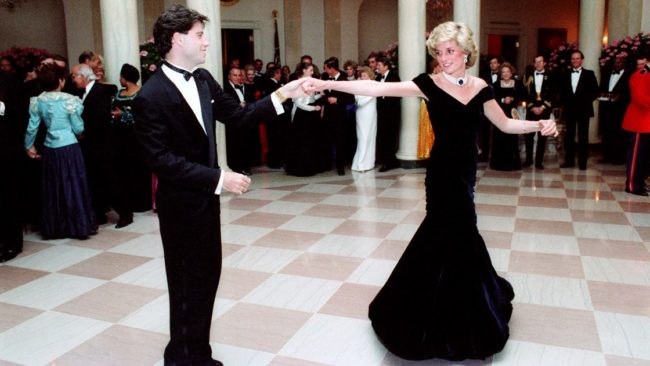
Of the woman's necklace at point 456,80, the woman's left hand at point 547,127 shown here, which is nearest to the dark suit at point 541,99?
the woman's left hand at point 547,127

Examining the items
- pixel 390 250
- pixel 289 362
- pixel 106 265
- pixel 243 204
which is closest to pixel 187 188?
pixel 289 362

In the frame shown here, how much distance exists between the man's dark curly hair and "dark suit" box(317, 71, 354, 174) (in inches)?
246

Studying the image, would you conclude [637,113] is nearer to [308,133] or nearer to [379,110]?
[379,110]

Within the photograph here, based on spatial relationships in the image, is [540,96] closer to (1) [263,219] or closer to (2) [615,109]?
(2) [615,109]

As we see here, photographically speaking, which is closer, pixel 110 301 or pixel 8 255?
pixel 110 301

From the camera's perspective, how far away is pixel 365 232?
216 inches

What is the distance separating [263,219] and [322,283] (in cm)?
207

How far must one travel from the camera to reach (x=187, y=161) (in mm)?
2396

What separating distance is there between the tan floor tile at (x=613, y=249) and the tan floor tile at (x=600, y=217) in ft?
2.36

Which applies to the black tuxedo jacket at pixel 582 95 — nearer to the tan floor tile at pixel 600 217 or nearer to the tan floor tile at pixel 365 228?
the tan floor tile at pixel 600 217

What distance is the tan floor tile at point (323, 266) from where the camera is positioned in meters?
4.35

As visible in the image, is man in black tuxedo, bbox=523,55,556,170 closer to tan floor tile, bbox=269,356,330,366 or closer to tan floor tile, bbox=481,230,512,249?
tan floor tile, bbox=481,230,512,249

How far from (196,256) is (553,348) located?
1875mm

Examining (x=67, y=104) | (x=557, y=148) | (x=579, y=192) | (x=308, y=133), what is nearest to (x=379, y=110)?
(x=308, y=133)
